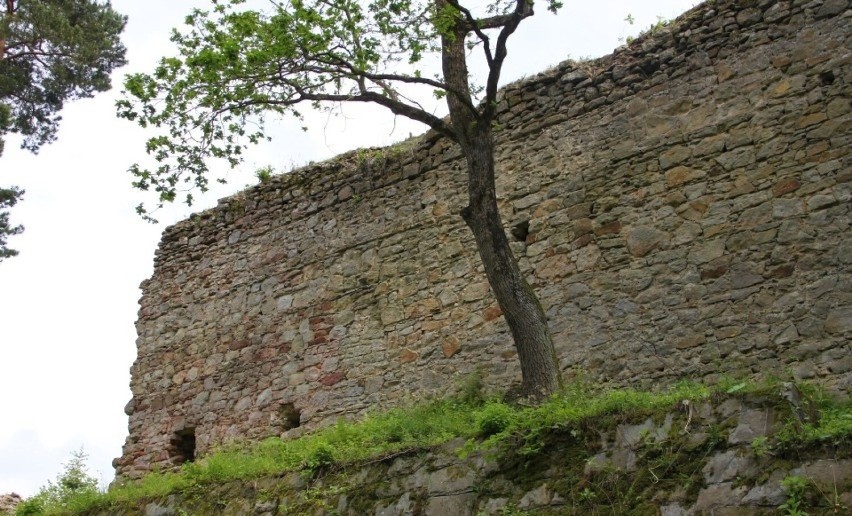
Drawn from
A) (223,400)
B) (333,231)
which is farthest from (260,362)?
(333,231)

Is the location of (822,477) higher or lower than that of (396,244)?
lower

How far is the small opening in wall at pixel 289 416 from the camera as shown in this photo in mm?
11219

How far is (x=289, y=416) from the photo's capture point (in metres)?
11.3

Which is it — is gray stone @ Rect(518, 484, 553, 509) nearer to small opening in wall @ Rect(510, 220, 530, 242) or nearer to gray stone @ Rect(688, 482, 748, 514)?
gray stone @ Rect(688, 482, 748, 514)

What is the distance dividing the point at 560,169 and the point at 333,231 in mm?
3164

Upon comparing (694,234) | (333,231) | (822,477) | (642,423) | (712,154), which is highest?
(333,231)

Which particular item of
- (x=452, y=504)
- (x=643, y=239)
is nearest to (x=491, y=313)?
(x=643, y=239)

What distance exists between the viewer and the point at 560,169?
10.1 meters

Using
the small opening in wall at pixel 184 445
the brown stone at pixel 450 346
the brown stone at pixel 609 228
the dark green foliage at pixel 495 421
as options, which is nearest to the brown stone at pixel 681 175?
the brown stone at pixel 609 228

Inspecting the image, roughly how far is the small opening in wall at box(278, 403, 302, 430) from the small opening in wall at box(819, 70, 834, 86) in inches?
268

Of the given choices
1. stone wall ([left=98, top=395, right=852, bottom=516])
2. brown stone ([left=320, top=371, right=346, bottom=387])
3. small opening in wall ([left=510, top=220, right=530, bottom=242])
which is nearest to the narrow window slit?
brown stone ([left=320, top=371, right=346, bottom=387])

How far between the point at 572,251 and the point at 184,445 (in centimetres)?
589

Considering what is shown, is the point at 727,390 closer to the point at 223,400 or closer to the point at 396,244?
the point at 396,244

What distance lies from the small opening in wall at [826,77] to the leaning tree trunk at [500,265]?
10.4 ft
